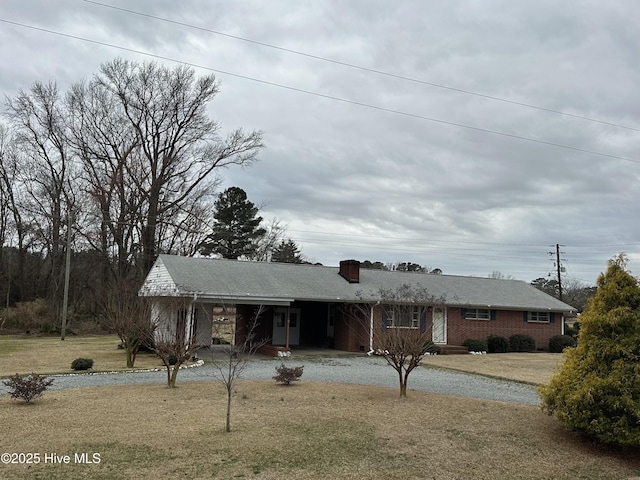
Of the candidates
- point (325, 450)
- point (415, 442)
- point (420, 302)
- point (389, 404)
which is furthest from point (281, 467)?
point (420, 302)

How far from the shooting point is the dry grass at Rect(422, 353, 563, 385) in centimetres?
1659

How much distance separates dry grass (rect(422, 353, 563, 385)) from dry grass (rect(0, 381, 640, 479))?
6.27 metres

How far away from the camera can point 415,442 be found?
7660 millimetres

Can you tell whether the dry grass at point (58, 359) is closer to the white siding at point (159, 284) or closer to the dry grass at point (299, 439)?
the white siding at point (159, 284)

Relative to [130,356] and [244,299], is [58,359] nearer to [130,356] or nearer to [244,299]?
[130,356]

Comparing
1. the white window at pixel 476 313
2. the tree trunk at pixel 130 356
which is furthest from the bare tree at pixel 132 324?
the white window at pixel 476 313

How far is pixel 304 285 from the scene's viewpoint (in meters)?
23.5

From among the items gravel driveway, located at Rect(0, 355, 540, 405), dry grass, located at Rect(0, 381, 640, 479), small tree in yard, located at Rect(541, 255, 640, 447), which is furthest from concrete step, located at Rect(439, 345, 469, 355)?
small tree in yard, located at Rect(541, 255, 640, 447)

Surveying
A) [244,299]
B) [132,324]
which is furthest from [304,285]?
[132,324]

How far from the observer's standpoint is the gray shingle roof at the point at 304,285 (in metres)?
20.8

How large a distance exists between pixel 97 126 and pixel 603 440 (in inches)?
1528

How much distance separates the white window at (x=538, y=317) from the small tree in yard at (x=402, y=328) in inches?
261

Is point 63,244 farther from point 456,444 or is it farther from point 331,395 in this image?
point 456,444

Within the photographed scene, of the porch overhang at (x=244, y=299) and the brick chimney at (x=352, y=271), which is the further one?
the brick chimney at (x=352, y=271)
